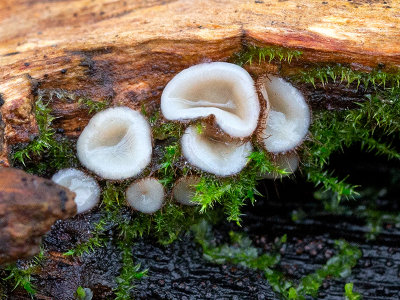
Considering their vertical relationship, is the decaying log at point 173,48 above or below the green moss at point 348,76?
above

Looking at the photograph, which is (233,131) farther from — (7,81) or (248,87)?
(7,81)

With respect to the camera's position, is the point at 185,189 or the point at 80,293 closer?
the point at 80,293

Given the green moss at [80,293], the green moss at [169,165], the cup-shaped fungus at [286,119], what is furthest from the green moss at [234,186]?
the green moss at [80,293]

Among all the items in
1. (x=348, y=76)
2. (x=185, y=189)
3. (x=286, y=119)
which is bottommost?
(x=185, y=189)

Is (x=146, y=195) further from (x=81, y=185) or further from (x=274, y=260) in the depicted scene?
(x=274, y=260)

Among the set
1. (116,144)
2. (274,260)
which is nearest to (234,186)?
(274,260)

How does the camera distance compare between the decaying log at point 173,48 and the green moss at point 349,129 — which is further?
the green moss at point 349,129

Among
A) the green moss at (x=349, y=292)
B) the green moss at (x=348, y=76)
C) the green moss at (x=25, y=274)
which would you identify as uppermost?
the green moss at (x=348, y=76)

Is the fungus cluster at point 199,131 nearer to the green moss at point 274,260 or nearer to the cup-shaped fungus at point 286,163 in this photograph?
the cup-shaped fungus at point 286,163
